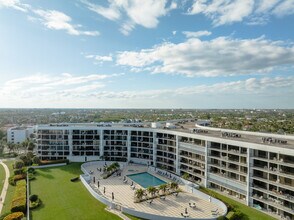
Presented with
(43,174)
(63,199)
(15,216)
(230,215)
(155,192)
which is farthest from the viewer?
(43,174)

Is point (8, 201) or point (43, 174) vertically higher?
point (43, 174)

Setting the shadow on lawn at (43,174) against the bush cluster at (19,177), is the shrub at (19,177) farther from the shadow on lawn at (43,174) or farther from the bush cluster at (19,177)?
the shadow on lawn at (43,174)

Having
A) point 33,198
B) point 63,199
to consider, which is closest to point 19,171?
point 33,198

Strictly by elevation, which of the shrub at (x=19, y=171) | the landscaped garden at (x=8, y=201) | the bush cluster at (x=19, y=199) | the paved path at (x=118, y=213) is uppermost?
the shrub at (x=19, y=171)

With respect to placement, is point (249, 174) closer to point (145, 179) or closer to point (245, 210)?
point (245, 210)

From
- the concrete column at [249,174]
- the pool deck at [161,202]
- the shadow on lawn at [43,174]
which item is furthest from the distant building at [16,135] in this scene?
the concrete column at [249,174]

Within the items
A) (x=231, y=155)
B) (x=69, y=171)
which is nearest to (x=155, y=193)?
(x=231, y=155)

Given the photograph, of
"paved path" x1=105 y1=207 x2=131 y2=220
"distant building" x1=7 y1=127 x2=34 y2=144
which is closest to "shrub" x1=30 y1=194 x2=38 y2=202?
"paved path" x1=105 y1=207 x2=131 y2=220
